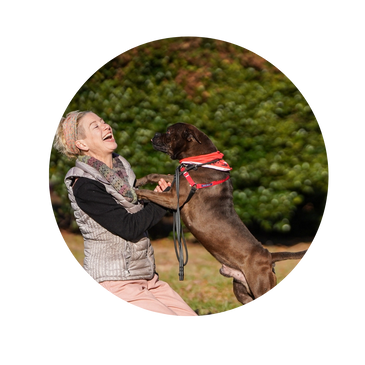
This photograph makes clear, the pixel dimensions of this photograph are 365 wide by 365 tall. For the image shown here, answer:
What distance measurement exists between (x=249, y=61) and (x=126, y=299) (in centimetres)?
221

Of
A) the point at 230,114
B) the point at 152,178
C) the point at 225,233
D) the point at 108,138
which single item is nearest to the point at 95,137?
the point at 108,138

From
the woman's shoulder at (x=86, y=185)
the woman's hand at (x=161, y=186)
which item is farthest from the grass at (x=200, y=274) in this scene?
the woman's shoulder at (x=86, y=185)

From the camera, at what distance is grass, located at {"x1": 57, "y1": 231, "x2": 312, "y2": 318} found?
328 cm

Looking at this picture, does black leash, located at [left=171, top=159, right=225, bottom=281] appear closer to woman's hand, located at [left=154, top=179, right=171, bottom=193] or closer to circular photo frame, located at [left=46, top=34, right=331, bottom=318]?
circular photo frame, located at [left=46, top=34, right=331, bottom=318]

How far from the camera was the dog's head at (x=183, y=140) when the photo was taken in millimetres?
3439

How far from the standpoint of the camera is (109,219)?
286cm

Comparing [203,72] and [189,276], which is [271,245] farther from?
[203,72]

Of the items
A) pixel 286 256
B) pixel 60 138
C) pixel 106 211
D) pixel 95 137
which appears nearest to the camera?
pixel 106 211

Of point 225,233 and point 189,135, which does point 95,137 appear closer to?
point 189,135

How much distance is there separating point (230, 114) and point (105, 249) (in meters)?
1.58

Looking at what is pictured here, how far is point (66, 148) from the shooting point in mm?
3068

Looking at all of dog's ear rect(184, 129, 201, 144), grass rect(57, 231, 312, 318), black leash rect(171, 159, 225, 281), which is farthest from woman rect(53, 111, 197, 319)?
dog's ear rect(184, 129, 201, 144)

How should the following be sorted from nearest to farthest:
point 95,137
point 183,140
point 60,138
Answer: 1. point 95,137
2. point 60,138
3. point 183,140

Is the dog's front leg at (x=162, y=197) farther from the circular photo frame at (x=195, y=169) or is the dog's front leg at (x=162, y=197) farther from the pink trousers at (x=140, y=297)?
the pink trousers at (x=140, y=297)
